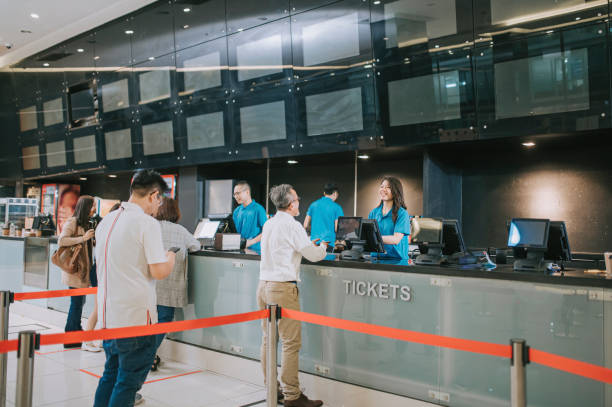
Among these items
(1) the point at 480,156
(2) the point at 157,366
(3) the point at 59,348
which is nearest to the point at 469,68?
(1) the point at 480,156

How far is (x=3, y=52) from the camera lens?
11.2 meters

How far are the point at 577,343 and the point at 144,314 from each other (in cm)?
225

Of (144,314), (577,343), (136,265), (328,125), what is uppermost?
(328,125)

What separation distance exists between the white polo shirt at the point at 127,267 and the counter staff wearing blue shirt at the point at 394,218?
2138mm

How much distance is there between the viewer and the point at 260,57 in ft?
21.1

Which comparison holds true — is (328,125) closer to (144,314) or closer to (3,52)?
(144,314)

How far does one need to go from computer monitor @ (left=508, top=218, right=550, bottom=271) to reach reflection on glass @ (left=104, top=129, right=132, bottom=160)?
643cm

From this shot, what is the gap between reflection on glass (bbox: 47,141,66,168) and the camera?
374 inches

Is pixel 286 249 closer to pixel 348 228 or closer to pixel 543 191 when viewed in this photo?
pixel 348 228

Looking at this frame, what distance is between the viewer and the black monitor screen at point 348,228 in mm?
4152

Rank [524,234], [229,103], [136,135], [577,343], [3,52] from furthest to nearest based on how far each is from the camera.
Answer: [3,52]
[136,135]
[229,103]
[524,234]
[577,343]

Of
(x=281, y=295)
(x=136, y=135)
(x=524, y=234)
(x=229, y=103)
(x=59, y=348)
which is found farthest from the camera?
(x=136, y=135)

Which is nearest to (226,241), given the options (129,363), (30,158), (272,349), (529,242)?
(272,349)

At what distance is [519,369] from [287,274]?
5.61ft
